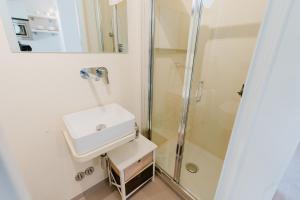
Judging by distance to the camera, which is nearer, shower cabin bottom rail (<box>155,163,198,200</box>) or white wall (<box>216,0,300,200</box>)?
white wall (<box>216,0,300,200</box>)

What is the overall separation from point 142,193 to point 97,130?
3.01 feet

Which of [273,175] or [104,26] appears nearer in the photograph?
[273,175]

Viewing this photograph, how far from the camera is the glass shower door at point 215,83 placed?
4.38 feet

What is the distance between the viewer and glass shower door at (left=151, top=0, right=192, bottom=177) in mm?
1418

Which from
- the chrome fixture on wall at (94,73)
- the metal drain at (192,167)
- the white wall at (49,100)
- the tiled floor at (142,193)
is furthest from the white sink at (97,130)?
the metal drain at (192,167)

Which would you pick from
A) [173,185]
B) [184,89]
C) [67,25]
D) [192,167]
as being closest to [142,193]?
[173,185]

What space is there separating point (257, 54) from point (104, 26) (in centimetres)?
111

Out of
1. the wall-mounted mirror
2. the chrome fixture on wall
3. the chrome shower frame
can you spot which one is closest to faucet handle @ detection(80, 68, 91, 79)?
the chrome fixture on wall

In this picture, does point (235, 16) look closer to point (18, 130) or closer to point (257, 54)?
point (257, 54)

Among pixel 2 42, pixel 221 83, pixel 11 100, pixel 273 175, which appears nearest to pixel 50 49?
pixel 2 42

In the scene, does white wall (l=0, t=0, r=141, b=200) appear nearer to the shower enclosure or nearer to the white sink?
the white sink

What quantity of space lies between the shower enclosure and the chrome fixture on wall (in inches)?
21.0

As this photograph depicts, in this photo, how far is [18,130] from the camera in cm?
88

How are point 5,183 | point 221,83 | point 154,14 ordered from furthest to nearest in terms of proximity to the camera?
1. point 221,83
2. point 154,14
3. point 5,183
